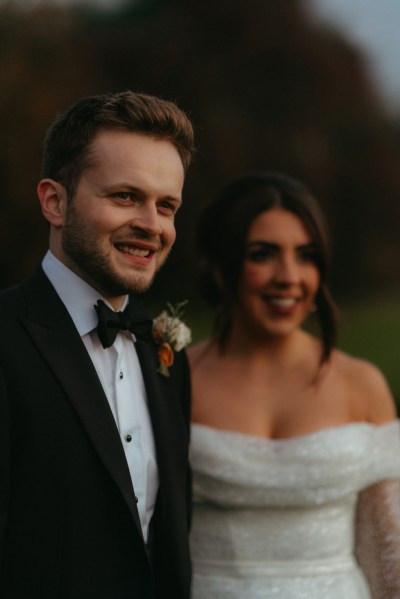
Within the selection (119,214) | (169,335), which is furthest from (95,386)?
(169,335)

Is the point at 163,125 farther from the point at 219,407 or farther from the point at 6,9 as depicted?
the point at 6,9

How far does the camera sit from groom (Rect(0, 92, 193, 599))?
1999 mm

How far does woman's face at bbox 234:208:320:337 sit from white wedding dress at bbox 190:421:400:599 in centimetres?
53

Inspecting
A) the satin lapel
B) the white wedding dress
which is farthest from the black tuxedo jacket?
the white wedding dress

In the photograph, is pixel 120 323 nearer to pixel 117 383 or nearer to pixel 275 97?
pixel 117 383

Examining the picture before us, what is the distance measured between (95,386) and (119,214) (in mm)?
482

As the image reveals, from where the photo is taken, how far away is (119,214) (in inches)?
85.7

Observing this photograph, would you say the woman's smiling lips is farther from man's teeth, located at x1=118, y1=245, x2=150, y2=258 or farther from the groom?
man's teeth, located at x1=118, y1=245, x2=150, y2=258

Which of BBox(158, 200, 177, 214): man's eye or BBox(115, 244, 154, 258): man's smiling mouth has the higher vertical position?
BBox(158, 200, 177, 214): man's eye

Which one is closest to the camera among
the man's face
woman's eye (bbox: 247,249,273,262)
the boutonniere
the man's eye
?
the man's face

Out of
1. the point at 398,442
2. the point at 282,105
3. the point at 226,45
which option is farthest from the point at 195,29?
the point at 398,442

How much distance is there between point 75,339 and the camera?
7.15ft

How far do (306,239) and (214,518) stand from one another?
4.19 ft

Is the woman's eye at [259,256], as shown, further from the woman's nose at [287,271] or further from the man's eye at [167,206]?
the man's eye at [167,206]
